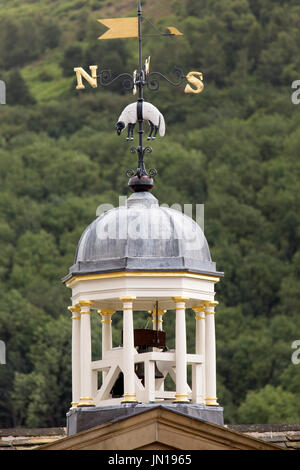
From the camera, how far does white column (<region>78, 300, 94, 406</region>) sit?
2756cm

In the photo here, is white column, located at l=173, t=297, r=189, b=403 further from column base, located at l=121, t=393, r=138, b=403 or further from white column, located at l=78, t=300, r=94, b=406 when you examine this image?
white column, located at l=78, t=300, r=94, b=406

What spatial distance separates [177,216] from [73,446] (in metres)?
4.53

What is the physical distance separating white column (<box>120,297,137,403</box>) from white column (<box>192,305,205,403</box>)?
1538 mm

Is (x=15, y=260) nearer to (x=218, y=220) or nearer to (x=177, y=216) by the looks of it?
(x=218, y=220)

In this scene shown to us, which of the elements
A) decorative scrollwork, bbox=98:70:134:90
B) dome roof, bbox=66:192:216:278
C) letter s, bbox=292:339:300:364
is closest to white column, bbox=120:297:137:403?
dome roof, bbox=66:192:216:278

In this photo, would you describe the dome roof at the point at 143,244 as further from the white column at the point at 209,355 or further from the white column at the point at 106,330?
the white column at the point at 106,330

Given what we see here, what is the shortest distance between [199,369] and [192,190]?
129 meters

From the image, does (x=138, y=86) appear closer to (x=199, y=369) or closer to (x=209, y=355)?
(x=209, y=355)

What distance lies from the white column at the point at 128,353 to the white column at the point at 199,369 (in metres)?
1.54

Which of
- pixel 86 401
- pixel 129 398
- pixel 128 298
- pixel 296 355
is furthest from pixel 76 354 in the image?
pixel 296 355

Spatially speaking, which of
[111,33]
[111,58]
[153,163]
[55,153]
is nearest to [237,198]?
[153,163]

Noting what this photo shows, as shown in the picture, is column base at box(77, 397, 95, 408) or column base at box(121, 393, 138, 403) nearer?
column base at box(121, 393, 138, 403)

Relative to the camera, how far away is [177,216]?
27875mm

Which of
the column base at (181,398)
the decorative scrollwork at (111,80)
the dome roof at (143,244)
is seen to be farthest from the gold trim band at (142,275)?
the decorative scrollwork at (111,80)
